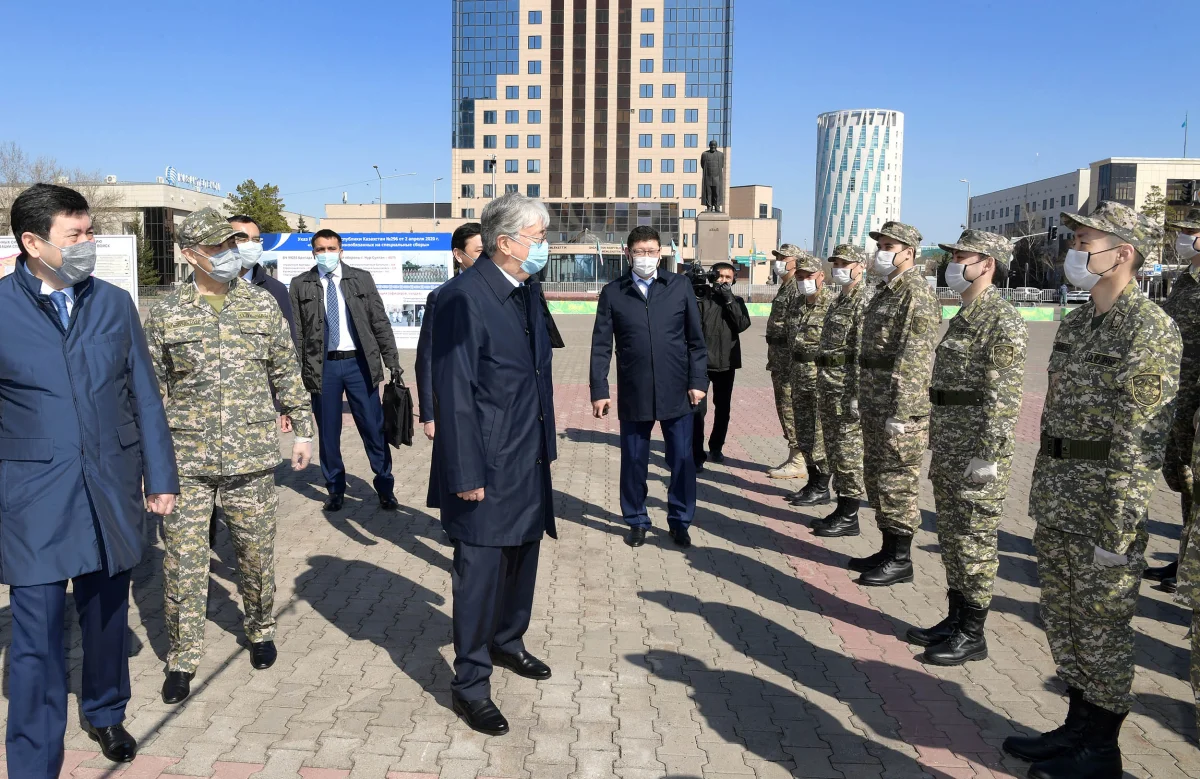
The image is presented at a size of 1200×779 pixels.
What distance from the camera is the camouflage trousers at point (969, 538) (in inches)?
170

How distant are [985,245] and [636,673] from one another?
2702 millimetres

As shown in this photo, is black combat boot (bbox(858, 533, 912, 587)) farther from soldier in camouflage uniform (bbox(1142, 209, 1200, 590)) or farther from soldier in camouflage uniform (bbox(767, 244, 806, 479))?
soldier in camouflage uniform (bbox(767, 244, 806, 479))

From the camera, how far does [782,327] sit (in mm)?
8625

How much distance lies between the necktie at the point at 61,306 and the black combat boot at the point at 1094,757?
12.8 feet

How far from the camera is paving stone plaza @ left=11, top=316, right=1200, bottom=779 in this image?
353cm

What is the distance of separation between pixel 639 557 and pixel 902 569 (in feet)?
5.62

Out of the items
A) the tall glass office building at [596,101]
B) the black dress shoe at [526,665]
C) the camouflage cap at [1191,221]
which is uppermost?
the tall glass office building at [596,101]

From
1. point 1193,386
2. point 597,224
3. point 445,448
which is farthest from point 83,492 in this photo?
point 597,224

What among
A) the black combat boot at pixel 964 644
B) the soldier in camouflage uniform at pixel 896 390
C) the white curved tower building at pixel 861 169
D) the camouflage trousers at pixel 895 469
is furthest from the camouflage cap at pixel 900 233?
the white curved tower building at pixel 861 169

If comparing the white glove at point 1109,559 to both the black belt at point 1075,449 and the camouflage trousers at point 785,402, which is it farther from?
the camouflage trousers at point 785,402

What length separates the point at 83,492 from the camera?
321 centimetres

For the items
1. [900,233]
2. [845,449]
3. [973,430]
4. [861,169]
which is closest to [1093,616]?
[973,430]

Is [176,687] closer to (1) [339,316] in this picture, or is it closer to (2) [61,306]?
(2) [61,306]

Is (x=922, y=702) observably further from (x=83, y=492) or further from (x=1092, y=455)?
(x=83, y=492)
